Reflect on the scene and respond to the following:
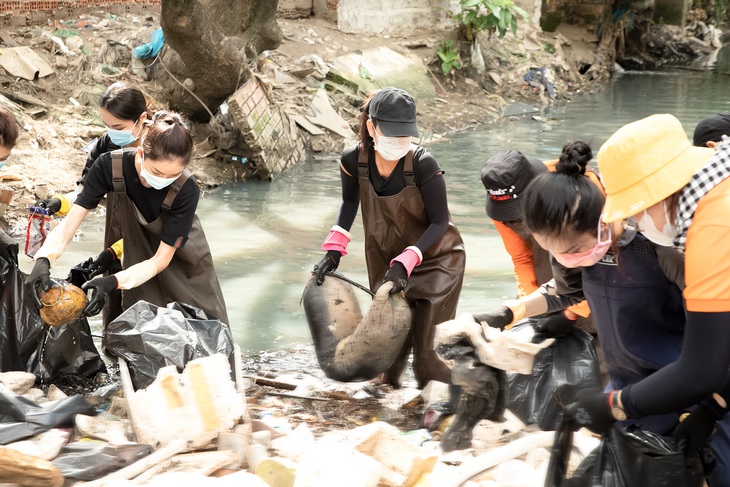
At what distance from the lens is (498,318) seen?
10.9 ft

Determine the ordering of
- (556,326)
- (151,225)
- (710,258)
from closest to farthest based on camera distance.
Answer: (710,258) → (556,326) → (151,225)

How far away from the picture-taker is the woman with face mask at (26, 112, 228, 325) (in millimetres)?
3967

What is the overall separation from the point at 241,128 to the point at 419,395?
18.1 ft

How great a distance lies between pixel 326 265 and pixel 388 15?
484 inches

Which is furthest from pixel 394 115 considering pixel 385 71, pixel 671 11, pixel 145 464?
pixel 671 11

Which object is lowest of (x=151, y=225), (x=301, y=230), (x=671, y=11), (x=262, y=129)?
(x=301, y=230)

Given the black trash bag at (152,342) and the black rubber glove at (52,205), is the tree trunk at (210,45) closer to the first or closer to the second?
the black rubber glove at (52,205)

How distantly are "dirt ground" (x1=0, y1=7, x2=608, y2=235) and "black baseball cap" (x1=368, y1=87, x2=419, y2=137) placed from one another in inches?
178

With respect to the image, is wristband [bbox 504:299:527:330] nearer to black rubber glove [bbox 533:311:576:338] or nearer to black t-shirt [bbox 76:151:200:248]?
black rubber glove [bbox 533:311:576:338]

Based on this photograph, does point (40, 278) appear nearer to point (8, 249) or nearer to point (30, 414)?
point (8, 249)

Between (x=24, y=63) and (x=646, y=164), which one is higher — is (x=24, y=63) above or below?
below

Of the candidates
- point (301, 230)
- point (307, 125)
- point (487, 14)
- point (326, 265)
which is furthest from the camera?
point (487, 14)

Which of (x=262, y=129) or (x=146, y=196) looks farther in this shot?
(x=262, y=129)

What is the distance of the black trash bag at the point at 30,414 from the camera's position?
3307 mm
